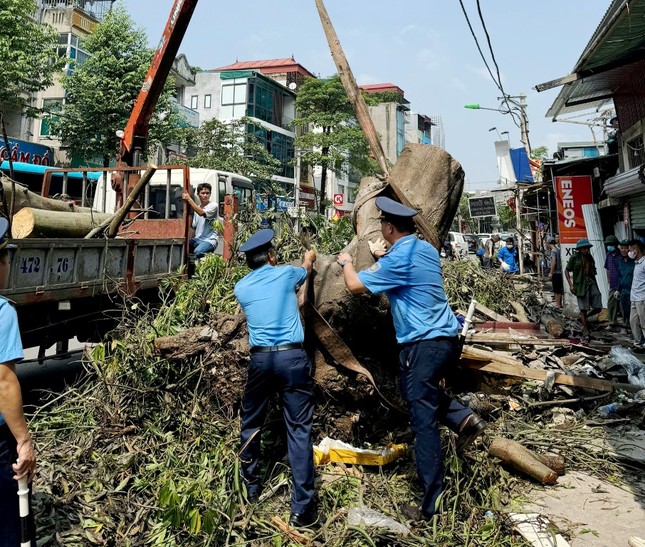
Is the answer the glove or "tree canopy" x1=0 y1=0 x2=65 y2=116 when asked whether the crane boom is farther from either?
"tree canopy" x1=0 y1=0 x2=65 y2=116

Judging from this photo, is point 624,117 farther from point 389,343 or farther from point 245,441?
point 245,441

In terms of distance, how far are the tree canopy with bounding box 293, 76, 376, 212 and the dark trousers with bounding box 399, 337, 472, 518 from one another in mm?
26522

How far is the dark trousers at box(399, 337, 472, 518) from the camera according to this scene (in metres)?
3.13

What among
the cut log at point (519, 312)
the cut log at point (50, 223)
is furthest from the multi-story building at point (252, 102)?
the cut log at point (50, 223)

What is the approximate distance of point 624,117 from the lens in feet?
37.9

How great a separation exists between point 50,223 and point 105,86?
15371 mm

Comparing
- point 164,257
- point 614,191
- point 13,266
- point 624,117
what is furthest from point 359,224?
point 624,117

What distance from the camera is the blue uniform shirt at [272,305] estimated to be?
3.41 metres

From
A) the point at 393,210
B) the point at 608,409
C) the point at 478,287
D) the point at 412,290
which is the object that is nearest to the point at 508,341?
the point at 608,409

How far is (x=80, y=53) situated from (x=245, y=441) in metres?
26.7

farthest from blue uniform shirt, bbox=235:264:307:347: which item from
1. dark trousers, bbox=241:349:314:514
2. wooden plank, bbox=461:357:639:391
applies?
wooden plank, bbox=461:357:639:391

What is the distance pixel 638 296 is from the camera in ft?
27.0

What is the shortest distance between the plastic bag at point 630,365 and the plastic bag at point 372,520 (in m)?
3.68

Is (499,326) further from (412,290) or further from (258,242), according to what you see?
(258,242)
